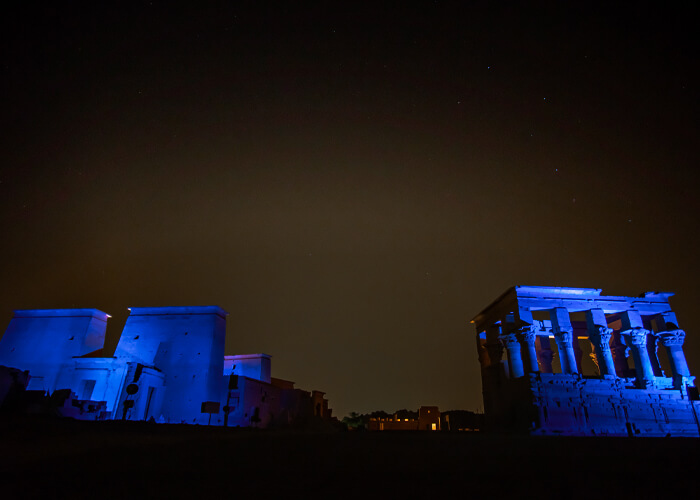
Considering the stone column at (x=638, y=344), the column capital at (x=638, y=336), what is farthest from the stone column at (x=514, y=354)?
the column capital at (x=638, y=336)

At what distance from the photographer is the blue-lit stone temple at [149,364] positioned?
31.2m

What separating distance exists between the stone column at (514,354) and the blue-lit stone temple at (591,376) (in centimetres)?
7

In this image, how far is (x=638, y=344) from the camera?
2828 centimetres

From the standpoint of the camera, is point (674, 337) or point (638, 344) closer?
point (638, 344)

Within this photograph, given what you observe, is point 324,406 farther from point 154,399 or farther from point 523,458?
point 523,458

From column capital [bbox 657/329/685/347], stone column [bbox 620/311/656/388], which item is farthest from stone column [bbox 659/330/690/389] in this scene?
stone column [bbox 620/311/656/388]

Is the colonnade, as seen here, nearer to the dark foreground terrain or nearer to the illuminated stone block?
the dark foreground terrain

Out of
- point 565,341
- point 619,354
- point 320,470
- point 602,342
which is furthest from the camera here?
point 619,354

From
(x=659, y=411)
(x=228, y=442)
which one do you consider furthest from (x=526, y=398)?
(x=228, y=442)

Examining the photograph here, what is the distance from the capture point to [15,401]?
18.5 metres

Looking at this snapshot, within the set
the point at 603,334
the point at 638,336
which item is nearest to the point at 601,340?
the point at 603,334

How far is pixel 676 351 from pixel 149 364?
133ft

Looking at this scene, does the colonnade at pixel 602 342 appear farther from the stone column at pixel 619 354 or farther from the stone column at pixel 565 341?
the stone column at pixel 619 354

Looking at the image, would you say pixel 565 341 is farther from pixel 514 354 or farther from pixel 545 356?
pixel 545 356
